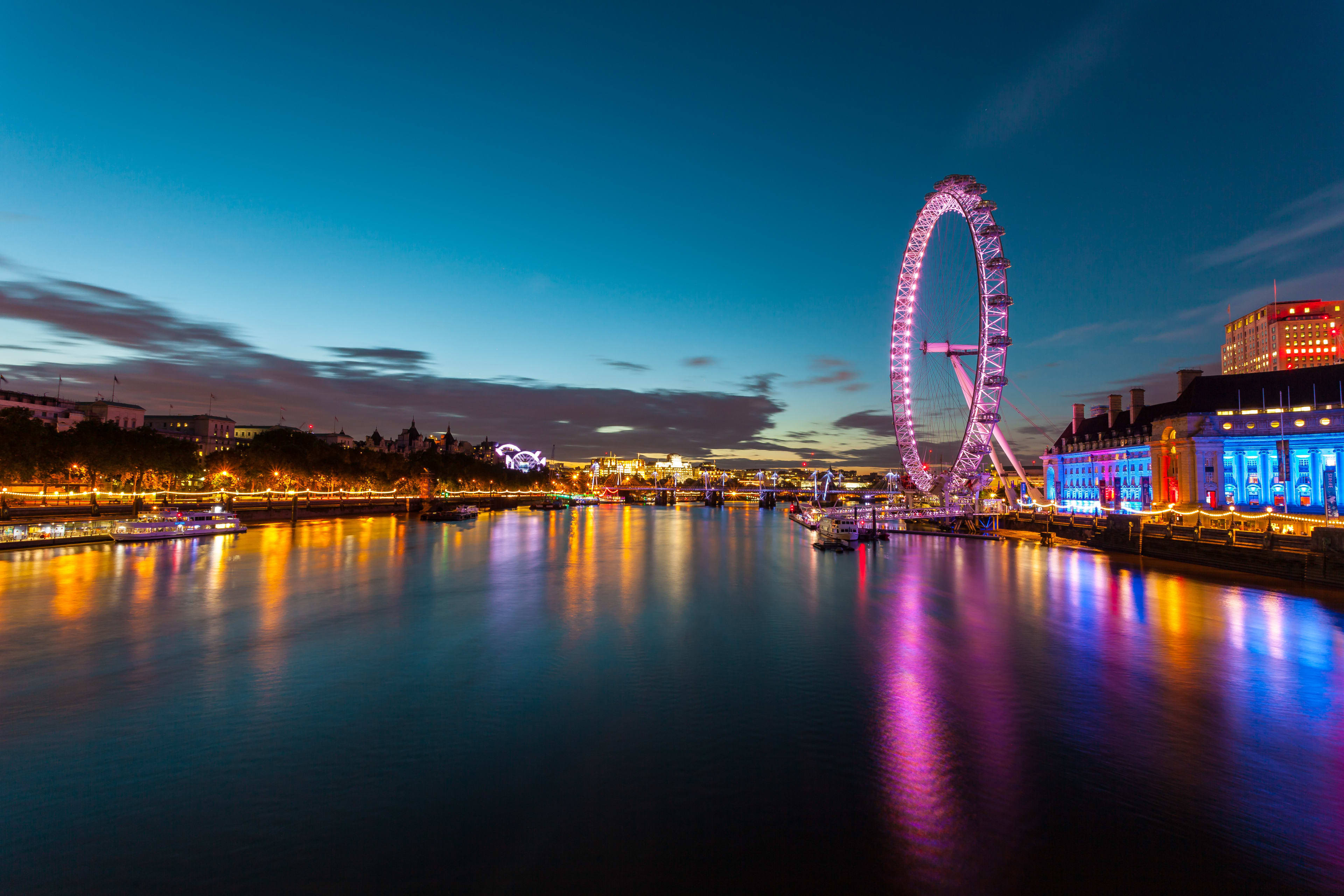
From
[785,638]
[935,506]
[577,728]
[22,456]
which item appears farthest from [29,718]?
[935,506]

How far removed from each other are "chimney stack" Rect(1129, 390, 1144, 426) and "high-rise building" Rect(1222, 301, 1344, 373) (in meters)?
69.7

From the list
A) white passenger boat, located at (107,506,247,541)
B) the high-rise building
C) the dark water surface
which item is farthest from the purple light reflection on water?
the high-rise building

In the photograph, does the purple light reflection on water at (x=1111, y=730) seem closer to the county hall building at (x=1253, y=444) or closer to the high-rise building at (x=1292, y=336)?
the county hall building at (x=1253, y=444)

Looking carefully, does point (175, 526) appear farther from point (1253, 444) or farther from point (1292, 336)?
point (1292, 336)

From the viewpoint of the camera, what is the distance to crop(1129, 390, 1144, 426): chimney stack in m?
92.6

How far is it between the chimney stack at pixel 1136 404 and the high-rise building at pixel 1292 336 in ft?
229

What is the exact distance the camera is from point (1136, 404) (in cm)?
9325

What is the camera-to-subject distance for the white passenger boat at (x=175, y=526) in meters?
55.7

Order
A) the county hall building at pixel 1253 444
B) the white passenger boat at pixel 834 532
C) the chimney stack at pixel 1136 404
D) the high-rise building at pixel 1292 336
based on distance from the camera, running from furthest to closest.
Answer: the high-rise building at pixel 1292 336, the chimney stack at pixel 1136 404, the white passenger boat at pixel 834 532, the county hall building at pixel 1253 444

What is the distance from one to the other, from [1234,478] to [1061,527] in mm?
15671

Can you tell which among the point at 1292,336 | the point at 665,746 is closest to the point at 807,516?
the point at 665,746

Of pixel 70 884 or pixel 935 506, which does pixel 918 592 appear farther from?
pixel 935 506

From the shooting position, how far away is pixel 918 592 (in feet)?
121

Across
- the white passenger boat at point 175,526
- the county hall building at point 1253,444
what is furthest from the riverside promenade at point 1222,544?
the white passenger boat at point 175,526
